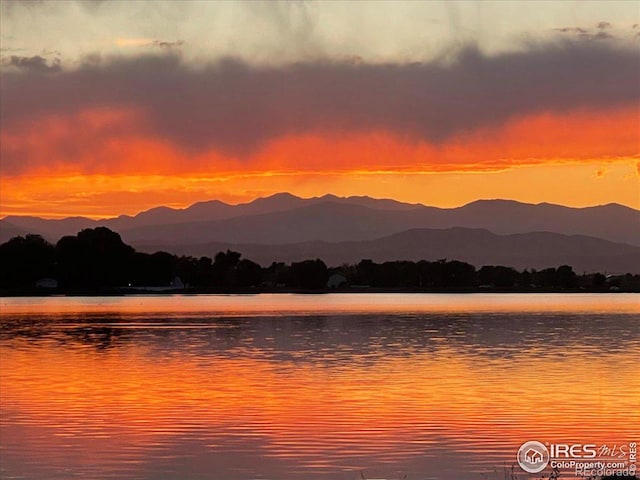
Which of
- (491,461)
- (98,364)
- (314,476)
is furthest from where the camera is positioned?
(98,364)

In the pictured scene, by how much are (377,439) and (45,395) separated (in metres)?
14.7

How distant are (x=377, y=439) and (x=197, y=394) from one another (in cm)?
1158

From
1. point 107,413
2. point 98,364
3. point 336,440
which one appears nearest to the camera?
point 336,440


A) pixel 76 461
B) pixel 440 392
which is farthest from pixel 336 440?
pixel 440 392

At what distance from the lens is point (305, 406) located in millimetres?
35844

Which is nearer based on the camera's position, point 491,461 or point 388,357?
point 491,461

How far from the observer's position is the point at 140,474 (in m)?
25.1

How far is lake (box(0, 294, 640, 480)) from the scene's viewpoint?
26.5m

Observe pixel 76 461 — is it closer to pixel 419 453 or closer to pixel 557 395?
pixel 419 453

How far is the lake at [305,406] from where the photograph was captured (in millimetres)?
26469

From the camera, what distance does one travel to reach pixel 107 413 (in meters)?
34.9

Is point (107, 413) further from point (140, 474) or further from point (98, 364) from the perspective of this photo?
point (98, 364)

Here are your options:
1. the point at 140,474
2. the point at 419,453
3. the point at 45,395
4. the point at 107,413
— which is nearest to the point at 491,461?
the point at 419,453

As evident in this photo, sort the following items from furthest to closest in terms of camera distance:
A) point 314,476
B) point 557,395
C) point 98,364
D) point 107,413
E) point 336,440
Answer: point 98,364 < point 557,395 < point 107,413 < point 336,440 < point 314,476
